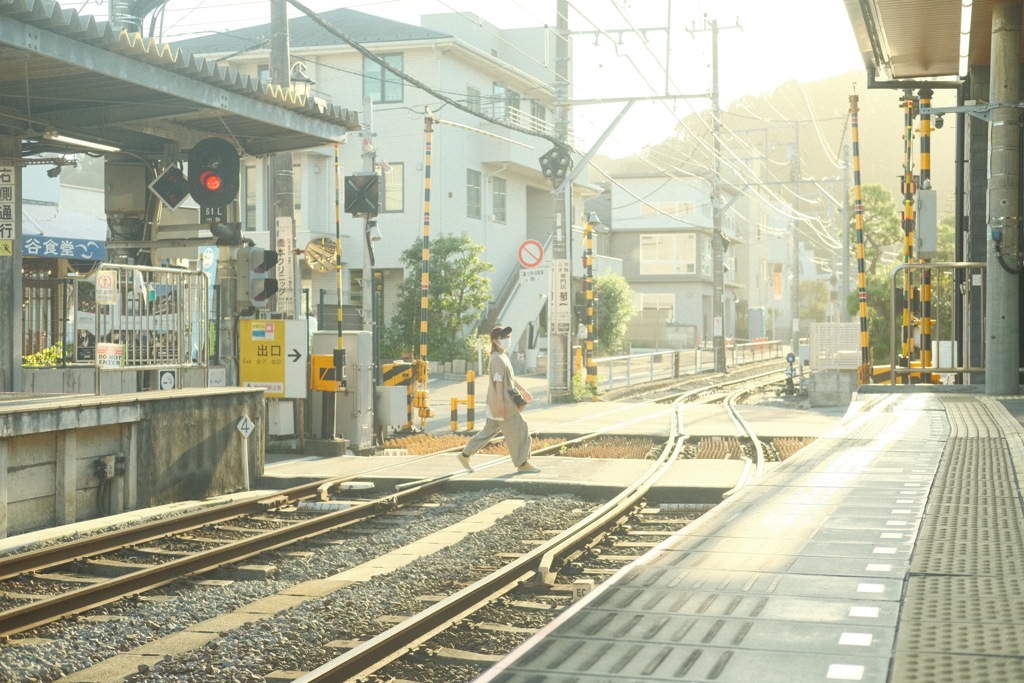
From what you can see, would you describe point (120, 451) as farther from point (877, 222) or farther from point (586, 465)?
point (877, 222)

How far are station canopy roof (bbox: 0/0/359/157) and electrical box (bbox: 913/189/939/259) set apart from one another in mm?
7523

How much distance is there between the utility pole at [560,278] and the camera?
86.3 feet

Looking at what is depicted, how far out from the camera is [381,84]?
36.9m

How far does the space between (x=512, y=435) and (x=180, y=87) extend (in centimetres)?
524

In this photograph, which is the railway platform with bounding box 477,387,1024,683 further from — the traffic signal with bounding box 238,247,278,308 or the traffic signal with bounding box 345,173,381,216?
the traffic signal with bounding box 345,173,381,216

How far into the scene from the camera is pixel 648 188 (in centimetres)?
6694

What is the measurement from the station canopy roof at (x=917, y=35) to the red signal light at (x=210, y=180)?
7.99 meters

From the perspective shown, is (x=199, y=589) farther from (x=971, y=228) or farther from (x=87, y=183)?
(x=87, y=183)

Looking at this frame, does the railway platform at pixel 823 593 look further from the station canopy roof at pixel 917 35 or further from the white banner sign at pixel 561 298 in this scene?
the white banner sign at pixel 561 298

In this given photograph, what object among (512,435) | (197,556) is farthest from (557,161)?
(197,556)

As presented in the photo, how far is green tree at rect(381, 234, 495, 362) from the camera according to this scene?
3391 cm

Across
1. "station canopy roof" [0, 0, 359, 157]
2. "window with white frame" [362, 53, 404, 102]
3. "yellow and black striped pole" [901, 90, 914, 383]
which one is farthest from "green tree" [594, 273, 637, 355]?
"station canopy roof" [0, 0, 359, 157]

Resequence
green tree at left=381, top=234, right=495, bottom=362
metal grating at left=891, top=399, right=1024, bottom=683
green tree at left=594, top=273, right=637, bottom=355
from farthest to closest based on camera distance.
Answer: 1. green tree at left=594, top=273, right=637, bottom=355
2. green tree at left=381, top=234, right=495, bottom=362
3. metal grating at left=891, top=399, right=1024, bottom=683

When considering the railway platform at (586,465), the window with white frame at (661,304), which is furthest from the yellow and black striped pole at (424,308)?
the window with white frame at (661,304)
